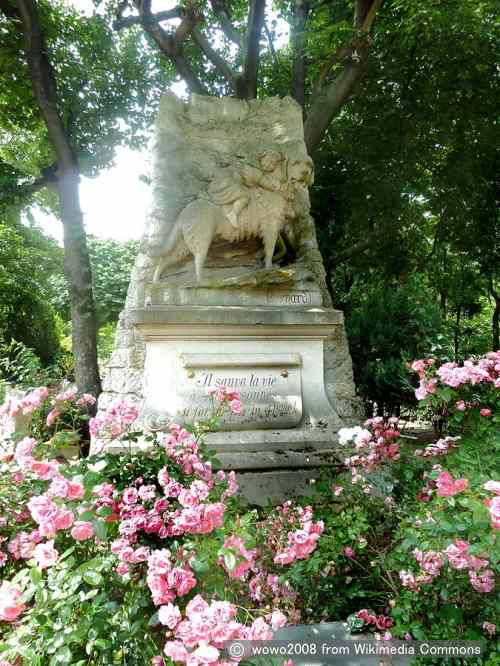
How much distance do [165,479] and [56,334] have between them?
13.1 metres

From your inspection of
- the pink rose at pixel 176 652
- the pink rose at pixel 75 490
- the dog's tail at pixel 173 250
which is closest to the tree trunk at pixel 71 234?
the dog's tail at pixel 173 250

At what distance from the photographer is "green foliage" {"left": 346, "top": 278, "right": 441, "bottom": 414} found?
665cm

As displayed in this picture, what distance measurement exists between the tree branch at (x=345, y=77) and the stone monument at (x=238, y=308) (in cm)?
228

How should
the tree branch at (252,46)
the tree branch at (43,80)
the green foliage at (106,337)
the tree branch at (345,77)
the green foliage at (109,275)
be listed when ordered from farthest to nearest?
the green foliage at (106,337), the green foliage at (109,275), the tree branch at (252,46), the tree branch at (43,80), the tree branch at (345,77)

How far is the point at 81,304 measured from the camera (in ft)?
21.9

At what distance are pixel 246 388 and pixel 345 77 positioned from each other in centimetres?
516

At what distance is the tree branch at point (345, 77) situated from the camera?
6.04m

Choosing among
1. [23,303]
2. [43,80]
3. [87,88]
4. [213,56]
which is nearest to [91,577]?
[43,80]

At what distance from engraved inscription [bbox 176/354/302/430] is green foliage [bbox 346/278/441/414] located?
3.10 metres

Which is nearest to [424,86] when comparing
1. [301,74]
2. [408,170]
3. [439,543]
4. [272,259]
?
[408,170]

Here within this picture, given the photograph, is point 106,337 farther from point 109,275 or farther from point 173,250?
point 173,250

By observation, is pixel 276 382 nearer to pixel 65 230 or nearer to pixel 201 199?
pixel 201 199

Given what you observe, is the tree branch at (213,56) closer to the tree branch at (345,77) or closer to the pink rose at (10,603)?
the tree branch at (345,77)

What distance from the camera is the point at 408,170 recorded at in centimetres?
876
